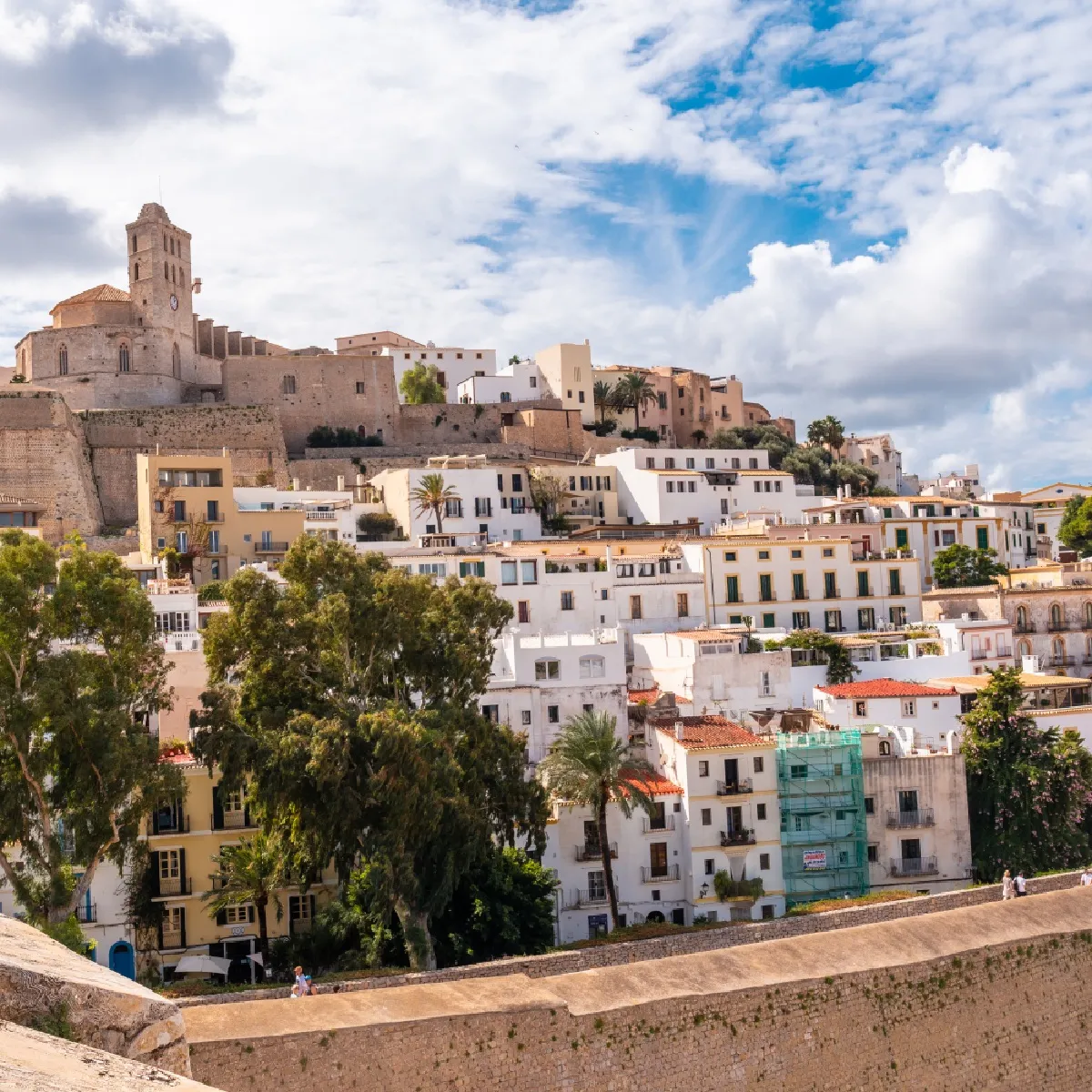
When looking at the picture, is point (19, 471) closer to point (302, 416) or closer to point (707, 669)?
point (302, 416)

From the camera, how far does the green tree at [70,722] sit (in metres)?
20.1

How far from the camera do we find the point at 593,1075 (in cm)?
1662

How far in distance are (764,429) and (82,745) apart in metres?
62.0

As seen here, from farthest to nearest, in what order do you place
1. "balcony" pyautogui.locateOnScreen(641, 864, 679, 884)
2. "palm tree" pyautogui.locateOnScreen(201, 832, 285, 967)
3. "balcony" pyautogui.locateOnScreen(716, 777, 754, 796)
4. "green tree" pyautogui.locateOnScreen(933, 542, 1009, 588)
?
"green tree" pyautogui.locateOnScreen(933, 542, 1009, 588)
"balcony" pyautogui.locateOnScreen(716, 777, 754, 796)
"balcony" pyautogui.locateOnScreen(641, 864, 679, 884)
"palm tree" pyautogui.locateOnScreen(201, 832, 285, 967)

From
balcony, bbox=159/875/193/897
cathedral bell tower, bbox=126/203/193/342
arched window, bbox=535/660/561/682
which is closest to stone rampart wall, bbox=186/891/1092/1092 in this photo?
balcony, bbox=159/875/193/897

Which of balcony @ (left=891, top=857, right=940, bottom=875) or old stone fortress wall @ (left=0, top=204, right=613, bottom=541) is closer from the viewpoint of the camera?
balcony @ (left=891, top=857, right=940, bottom=875)

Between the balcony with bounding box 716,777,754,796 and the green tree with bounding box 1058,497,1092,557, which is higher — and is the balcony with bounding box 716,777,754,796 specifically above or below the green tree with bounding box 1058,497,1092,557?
below

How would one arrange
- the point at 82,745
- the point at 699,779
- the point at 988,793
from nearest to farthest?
1. the point at 82,745
2. the point at 699,779
3. the point at 988,793

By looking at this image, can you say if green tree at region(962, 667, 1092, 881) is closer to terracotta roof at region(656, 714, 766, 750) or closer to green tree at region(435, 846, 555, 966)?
terracotta roof at region(656, 714, 766, 750)

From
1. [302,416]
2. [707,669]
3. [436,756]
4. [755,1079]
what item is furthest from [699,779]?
[302,416]

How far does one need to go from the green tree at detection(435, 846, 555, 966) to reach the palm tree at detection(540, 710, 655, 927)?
8.26 ft

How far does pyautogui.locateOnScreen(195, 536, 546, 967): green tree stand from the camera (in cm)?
2138

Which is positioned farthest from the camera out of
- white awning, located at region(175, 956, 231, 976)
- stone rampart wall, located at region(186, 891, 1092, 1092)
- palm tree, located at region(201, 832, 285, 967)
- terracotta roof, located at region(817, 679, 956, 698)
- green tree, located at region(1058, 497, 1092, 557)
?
green tree, located at region(1058, 497, 1092, 557)

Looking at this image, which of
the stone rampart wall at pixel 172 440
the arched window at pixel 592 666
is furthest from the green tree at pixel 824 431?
the arched window at pixel 592 666
